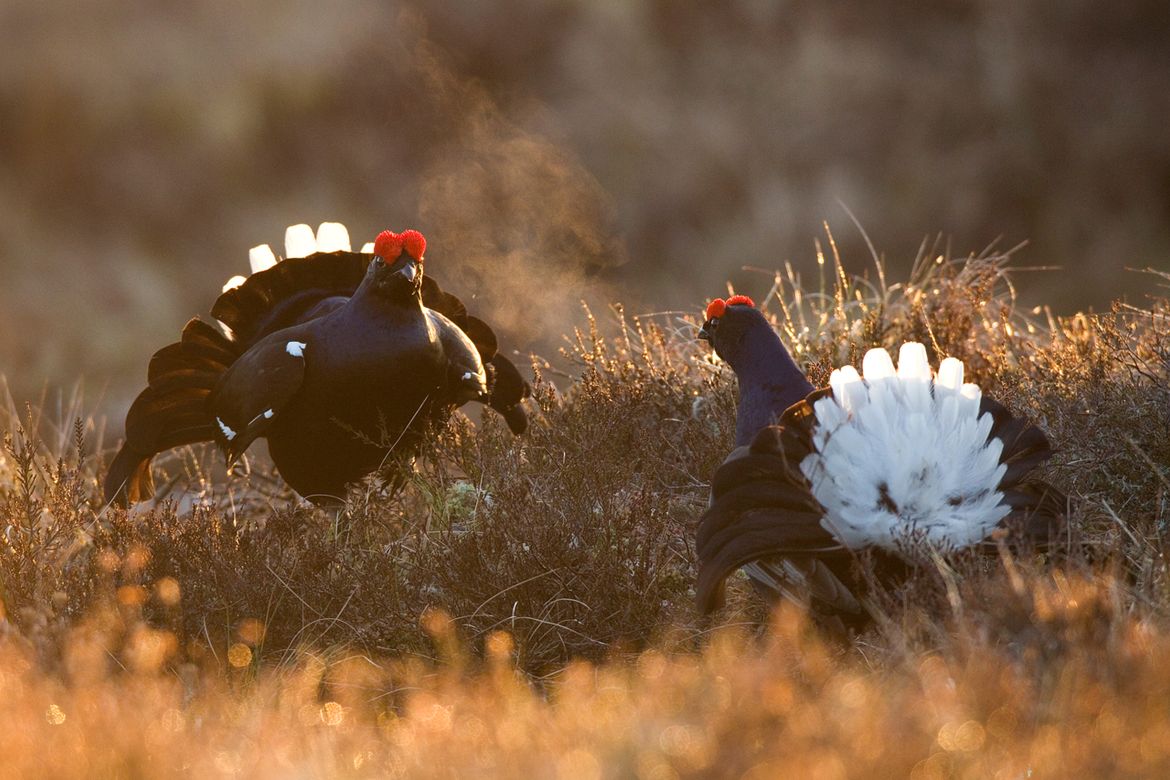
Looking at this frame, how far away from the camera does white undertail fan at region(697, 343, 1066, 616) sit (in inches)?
126

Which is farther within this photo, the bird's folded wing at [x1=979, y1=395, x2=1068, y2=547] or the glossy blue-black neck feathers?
Answer: the glossy blue-black neck feathers

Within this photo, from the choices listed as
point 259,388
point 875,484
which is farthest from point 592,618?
point 259,388

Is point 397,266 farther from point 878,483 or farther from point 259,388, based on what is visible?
point 878,483

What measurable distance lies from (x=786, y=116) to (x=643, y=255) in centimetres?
424

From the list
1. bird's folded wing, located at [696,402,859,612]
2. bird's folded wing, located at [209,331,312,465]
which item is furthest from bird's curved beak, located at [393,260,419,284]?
bird's folded wing, located at [696,402,859,612]

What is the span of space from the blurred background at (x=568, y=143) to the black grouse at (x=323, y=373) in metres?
8.11

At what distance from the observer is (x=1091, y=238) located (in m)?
17.3

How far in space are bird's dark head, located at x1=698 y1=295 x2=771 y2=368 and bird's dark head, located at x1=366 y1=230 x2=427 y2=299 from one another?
102 centimetres

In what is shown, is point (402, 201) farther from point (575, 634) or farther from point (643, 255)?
point (575, 634)

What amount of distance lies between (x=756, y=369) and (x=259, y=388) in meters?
1.71

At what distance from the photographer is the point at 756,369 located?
396 centimetres

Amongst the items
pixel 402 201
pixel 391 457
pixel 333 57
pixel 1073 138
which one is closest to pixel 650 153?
pixel 402 201

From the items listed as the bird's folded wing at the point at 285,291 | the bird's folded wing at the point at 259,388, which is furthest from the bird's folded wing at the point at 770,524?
the bird's folded wing at the point at 285,291

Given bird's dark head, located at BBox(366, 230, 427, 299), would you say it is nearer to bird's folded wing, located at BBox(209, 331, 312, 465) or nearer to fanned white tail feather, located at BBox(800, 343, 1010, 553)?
bird's folded wing, located at BBox(209, 331, 312, 465)
